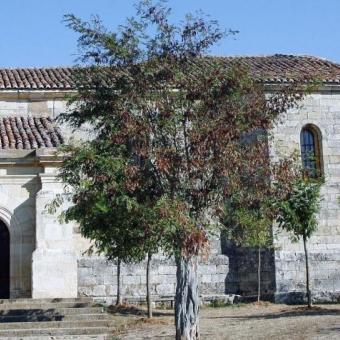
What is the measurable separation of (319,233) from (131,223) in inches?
503

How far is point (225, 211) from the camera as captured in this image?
1155 centimetres

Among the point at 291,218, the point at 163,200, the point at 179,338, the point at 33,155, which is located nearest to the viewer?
the point at 163,200

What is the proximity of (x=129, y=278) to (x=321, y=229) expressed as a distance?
21.1ft

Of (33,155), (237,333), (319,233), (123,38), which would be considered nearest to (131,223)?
(123,38)

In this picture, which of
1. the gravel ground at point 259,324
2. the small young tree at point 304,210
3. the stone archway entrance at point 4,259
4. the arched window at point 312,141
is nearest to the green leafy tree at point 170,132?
the gravel ground at point 259,324

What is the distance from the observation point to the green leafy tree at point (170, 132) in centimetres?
1097

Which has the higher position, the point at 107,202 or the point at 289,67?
the point at 289,67

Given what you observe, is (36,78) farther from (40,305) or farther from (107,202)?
(107,202)

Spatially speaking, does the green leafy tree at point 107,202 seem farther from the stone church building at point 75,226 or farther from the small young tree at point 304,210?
the small young tree at point 304,210

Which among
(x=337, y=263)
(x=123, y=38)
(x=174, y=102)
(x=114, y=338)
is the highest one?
(x=123, y=38)

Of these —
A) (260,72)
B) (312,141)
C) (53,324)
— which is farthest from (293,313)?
(260,72)

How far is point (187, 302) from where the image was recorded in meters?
11.6

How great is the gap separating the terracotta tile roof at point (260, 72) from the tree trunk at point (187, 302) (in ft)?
34.8

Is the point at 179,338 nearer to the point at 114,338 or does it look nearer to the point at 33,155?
the point at 114,338
